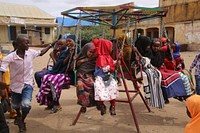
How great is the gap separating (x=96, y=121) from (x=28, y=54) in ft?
5.83

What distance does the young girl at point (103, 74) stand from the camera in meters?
3.76

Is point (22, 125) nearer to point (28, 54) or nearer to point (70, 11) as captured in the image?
point (28, 54)

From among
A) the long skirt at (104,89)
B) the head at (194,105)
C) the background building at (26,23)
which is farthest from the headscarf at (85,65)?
the background building at (26,23)

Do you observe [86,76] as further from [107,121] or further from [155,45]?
[155,45]

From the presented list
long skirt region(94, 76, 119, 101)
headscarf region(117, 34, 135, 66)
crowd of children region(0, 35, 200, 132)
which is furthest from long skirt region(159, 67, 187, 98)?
long skirt region(94, 76, 119, 101)

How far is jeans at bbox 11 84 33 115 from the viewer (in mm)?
3668

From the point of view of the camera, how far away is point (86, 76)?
397 cm

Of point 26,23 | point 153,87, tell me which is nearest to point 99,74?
point 153,87

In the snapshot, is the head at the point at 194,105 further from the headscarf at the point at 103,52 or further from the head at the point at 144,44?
the head at the point at 144,44

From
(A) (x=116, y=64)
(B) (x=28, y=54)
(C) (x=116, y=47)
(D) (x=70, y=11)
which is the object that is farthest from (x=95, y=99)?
(D) (x=70, y=11)

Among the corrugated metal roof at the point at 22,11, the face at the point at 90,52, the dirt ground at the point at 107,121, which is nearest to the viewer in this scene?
the face at the point at 90,52

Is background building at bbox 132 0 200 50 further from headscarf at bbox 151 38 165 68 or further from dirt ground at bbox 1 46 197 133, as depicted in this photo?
headscarf at bbox 151 38 165 68

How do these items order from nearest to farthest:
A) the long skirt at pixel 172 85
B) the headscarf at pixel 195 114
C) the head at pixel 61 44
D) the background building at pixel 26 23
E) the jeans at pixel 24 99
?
the headscarf at pixel 195 114 → the jeans at pixel 24 99 → the long skirt at pixel 172 85 → the head at pixel 61 44 → the background building at pixel 26 23

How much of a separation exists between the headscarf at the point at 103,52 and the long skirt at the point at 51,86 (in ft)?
2.60
